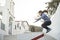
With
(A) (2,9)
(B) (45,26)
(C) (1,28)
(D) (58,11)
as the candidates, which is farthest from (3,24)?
(D) (58,11)

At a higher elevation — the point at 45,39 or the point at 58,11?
the point at 58,11

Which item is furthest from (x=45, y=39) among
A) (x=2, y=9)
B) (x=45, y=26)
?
(x=2, y=9)

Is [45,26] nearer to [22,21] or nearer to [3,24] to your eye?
[22,21]

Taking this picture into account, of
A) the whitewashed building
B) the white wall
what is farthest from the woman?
the whitewashed building

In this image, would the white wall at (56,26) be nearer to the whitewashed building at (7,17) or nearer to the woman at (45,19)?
the woman at (45,19)

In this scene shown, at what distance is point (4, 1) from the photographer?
1.81 metres

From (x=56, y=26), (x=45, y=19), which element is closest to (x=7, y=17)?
(x=45, y=19)

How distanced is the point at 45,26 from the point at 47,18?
0.11 m

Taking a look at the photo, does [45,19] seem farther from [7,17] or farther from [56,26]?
[7,17]

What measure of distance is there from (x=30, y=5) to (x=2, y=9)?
1.23 feet

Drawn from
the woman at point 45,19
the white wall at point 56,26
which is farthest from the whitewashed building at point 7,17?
the white wall at point 56,26

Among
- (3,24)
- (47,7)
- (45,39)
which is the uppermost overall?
(47,7)

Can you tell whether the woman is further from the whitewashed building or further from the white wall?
the whitewashed building

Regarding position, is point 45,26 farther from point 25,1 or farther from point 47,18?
point 25,1
